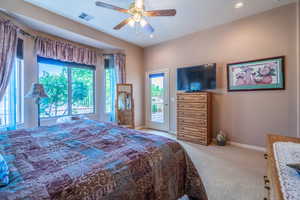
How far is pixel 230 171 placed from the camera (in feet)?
7.50

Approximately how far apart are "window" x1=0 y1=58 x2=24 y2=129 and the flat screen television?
378cm

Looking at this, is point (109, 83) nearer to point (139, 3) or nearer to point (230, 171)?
point (139, 3)

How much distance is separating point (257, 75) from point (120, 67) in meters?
3.60

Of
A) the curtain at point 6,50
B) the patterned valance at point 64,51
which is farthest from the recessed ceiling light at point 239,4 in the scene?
the curtain at point 6,50

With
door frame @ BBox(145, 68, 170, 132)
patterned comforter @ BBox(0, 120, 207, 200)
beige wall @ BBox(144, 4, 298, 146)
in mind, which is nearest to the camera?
patterned comforter @ BBox(0, 120, 207, 200)

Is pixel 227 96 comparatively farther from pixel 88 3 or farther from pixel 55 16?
pixel 55 16

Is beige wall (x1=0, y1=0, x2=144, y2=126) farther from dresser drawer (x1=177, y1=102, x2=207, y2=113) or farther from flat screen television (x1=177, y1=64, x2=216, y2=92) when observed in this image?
dresser drawer (x1=177, y1=102, x2=207, y2=113)

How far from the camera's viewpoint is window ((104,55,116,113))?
175 inches

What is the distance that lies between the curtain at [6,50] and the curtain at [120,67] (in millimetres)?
2318

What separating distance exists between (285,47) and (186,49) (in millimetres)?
2164

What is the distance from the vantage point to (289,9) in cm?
272

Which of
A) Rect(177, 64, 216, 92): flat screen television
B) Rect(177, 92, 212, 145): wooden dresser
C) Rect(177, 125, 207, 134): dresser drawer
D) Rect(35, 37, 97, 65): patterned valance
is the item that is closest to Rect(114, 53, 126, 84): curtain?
Rect(35, 37, 97, 65): patterned valance

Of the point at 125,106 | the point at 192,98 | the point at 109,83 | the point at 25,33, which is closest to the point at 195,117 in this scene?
the point at 192,98

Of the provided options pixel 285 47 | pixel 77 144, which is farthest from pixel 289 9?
pixel 77 144
